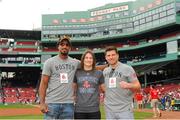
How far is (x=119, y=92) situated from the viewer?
19.8 feet

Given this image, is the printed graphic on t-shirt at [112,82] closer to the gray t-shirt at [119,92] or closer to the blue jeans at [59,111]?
the gray t-shirt at [119,92]

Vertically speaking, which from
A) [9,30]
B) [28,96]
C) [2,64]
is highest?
[9,30]

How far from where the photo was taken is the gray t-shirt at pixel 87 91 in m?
6.18

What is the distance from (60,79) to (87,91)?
0.51 metres

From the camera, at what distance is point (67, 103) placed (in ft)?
20.6

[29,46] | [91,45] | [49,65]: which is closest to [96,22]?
[91,45]

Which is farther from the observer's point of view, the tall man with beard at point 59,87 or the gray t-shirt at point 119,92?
the tall man with beard at point 59,87

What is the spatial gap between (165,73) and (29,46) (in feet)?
83.5

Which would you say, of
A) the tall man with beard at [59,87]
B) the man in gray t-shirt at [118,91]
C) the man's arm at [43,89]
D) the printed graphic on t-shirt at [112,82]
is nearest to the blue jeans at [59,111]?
the tall man with beard at [59,87]

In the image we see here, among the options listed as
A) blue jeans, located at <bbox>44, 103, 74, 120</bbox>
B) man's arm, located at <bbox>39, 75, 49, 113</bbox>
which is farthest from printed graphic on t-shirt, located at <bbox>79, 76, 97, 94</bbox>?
man's arm, located at <bbox>39, 75, 49, 113</bbox>

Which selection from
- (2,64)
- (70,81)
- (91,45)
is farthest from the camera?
(91,45)

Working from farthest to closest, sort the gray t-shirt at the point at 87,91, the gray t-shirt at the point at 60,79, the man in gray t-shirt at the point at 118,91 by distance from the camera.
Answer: the gray t-shirt at the point at 60,79 < the gray t-shirt at the point at 87,91 < the man in gray t-shirt at the point at 118,91

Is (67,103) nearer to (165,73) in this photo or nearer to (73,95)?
(73,95)

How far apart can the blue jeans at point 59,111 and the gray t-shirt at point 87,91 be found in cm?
15
